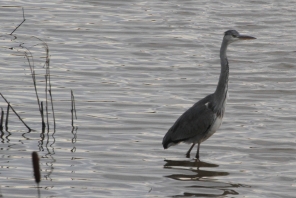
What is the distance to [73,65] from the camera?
13.5 meters

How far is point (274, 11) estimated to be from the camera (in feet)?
61.5

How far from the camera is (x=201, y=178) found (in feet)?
28.7

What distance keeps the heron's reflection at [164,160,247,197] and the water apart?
0.01m

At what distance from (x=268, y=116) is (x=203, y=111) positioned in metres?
1.80

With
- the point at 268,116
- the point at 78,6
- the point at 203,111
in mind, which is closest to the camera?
the point at 203,111

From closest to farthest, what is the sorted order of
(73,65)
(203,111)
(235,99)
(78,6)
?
1. (203,111)
2. (235,99)
3. (73,65)
4. (78,6)

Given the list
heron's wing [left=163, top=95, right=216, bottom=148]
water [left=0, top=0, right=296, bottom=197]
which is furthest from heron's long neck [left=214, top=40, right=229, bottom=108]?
water [left=0, top=0, right=296, bottom=197]

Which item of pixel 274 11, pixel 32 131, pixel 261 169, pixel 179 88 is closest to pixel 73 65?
pixel 179 88

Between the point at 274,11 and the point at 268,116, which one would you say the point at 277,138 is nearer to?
the point at 268,116

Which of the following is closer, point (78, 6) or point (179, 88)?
point (179, 88)

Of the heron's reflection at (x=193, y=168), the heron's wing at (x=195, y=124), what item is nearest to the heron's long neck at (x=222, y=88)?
the heron's wing at (x=195, y=124)

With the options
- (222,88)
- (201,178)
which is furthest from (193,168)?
(222,88)

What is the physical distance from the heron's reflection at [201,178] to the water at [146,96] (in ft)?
0.04

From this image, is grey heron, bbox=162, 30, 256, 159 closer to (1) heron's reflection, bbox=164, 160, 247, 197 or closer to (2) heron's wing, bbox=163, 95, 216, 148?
(2) heron's wing, bbox=163, 95, 216, 148
